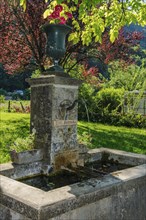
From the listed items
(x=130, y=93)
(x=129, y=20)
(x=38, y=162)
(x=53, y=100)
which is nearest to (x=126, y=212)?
(x=38, y=162)

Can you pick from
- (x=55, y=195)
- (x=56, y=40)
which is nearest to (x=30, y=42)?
(x=56, y=40)

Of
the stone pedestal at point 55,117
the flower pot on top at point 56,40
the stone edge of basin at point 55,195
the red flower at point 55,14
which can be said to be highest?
the red flower at point 55,14

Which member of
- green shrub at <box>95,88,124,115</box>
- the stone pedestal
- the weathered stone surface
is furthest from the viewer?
green shrub at <box>95,88,124,115</box>

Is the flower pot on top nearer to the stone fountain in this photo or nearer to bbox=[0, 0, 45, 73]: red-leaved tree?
the stone fountain

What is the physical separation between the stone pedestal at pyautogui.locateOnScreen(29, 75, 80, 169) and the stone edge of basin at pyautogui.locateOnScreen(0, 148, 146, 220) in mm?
1042

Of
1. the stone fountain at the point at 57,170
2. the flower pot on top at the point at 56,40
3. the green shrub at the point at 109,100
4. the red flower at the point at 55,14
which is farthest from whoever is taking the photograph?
the green shrub at the point at 109,100

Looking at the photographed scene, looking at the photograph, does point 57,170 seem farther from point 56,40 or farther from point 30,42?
point 30,42

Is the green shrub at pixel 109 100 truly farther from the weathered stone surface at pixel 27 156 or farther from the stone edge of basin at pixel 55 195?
the stone edge of basin at pixel 55 195

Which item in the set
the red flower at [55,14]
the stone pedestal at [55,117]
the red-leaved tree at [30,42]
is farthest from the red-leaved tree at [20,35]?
the stone pedestal at [55,117]

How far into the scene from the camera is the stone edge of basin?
9.25 feet

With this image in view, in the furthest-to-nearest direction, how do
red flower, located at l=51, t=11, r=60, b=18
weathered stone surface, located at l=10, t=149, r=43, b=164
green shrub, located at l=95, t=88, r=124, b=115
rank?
green shrub, located at l=95, t=88, r=124, b=115 → red flower, located at l=51, t=11, r=60, b=18 → weathered stone surface, located at l=10, t=149, r=43, b=164

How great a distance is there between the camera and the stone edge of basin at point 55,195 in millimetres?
2820

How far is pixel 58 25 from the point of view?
470 cm

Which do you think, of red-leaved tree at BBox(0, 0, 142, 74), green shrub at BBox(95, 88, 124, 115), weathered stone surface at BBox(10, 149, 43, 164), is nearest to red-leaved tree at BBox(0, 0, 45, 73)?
red-leaved tree at BBox(0, 0, 142, 74)
